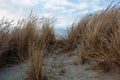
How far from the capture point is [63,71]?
184 inches

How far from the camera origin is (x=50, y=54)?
5336 mm

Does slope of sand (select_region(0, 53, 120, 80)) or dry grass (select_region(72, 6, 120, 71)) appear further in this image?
slope of sand (select_region(0, 53, 120, 80))

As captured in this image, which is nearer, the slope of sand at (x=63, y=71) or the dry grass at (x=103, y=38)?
the dry grass at (x=103, y=38)

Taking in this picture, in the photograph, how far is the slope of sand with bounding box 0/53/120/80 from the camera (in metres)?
4.30

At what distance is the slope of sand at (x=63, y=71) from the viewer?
4.30m

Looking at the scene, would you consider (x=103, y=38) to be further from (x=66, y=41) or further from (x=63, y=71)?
(x=66, y=41)

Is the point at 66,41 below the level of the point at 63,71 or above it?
above

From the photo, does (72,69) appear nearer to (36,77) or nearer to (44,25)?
(36,77)

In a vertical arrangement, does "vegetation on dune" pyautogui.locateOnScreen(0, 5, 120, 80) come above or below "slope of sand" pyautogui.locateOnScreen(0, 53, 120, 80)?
above

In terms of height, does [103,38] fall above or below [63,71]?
above

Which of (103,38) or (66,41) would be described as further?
(66,41)

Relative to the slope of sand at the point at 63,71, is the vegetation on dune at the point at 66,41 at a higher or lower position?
higher

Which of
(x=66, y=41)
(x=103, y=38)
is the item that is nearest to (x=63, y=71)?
(x=103, y=38)

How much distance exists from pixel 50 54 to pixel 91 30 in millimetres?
835
